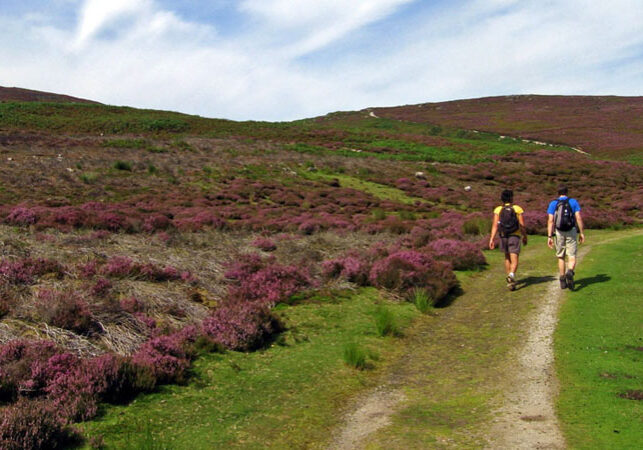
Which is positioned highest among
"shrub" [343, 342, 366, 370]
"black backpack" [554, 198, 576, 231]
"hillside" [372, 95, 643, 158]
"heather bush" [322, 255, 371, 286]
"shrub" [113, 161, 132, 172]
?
"hillside" [372, 95, 643, 158]

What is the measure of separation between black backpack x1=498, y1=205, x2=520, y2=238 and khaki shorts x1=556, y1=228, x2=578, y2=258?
1009mm

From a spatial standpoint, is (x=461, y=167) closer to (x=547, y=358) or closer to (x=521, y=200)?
(x=521, y=200)

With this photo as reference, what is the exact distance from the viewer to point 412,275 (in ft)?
41.7

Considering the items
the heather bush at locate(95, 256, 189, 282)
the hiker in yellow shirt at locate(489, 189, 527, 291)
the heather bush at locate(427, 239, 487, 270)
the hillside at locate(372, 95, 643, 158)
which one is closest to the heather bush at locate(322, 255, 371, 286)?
the heather bush at locate(427, 239, 487, 270)

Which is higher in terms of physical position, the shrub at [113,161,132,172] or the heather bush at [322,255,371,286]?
the shrub at [113,161,132,172]

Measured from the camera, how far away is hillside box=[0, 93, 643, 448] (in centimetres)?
671

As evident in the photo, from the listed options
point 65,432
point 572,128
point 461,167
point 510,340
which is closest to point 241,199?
point 510,340

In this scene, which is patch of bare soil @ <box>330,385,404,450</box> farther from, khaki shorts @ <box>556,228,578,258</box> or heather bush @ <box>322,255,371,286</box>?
khaki shorts @ <box>556,228,578,258</box>

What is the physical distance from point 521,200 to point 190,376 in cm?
3162

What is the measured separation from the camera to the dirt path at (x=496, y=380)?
18.4 ft

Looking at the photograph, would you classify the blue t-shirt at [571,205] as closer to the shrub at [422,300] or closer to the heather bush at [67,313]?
the shrub at [422,300]

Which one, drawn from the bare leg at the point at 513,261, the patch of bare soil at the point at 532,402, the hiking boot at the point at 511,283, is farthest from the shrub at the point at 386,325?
the bare leg at the point at 513,261

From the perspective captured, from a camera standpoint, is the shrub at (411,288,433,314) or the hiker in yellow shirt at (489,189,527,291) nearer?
the shrub at (411,288,433,314)

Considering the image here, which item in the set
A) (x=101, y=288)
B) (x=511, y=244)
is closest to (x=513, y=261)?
(x=511, y=244)
